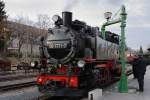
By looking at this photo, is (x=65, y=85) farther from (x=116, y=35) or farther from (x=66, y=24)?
(x=116, y=35)

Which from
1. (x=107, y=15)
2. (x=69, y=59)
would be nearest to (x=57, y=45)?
(x=69, y=59)

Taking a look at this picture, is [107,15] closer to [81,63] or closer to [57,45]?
[57,45]

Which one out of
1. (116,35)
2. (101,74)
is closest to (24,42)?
(116,35)

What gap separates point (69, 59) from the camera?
1510 centimetres

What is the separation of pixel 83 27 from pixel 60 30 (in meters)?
1.34

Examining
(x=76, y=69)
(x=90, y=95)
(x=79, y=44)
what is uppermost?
(x=79, y=44)

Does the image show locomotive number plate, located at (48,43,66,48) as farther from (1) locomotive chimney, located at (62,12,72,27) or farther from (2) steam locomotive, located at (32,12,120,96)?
(1) locomotive chimney, located at (62,12,72,27)

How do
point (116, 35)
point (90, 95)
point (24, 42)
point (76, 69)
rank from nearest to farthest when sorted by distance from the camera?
point (90, 95)
point (76, 69)
point (116, 35)
point (24, 42)

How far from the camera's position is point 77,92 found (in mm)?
14211

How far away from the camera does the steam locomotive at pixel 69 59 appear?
14492 millimetres

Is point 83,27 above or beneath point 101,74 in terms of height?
above

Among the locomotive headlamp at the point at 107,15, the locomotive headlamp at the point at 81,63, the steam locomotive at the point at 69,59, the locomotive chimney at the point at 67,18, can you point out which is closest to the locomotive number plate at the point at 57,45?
the steam locomotive at the point at 69,59

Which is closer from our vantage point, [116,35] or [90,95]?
[90,95]

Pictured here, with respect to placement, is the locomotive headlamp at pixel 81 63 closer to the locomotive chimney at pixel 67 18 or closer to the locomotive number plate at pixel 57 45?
the locomotive number plate at pixel 57 45
